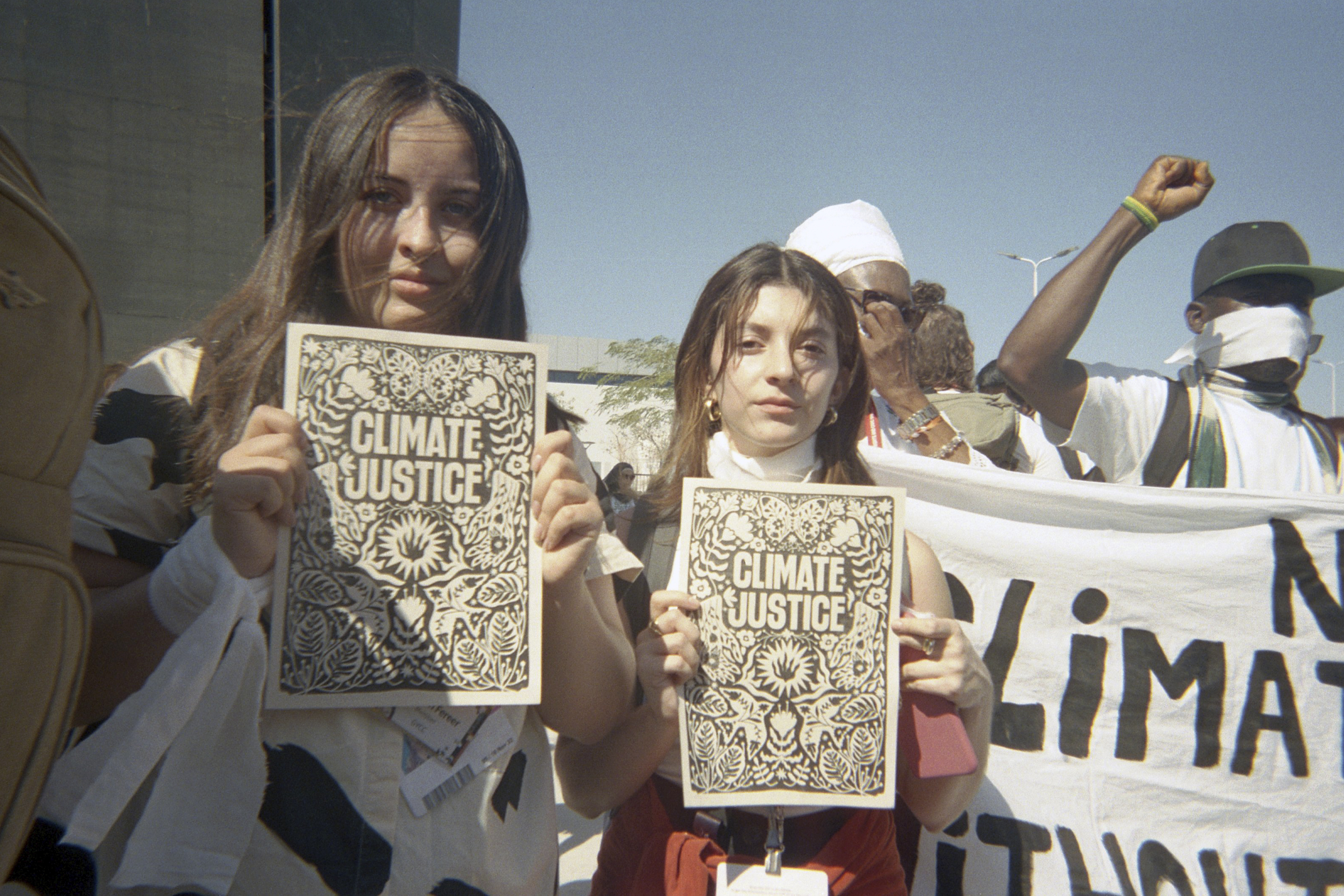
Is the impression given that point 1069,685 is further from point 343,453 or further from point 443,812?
point 343,453

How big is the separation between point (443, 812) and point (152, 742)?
38cm

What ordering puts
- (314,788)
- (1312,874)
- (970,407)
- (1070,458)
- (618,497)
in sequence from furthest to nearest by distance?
1. (1070,458)
2. (970,407)
3. (618,497)
4. (1312,874)
5. (314,788)

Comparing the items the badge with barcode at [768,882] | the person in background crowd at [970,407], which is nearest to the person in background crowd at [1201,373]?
the person in background crowd at [970,407]

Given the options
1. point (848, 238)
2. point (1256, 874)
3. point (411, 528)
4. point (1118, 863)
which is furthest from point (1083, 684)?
point (411, 528)

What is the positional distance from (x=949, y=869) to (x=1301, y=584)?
3.94ft

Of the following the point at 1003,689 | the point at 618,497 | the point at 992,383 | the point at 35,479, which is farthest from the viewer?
the point at 992,383

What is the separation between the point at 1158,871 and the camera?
202cm

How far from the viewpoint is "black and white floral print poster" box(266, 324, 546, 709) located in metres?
1.11

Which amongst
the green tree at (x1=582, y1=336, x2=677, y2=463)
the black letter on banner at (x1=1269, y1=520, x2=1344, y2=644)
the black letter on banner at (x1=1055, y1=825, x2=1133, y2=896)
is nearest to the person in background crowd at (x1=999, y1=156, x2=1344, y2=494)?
the black letter on banner at (x1=1269, y1=520, x2=1344, y2=644)

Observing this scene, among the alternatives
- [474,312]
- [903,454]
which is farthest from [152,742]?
[903,454]

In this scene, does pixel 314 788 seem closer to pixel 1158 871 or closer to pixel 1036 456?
pixel 1158 871

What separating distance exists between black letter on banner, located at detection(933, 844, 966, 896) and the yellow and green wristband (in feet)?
5.75

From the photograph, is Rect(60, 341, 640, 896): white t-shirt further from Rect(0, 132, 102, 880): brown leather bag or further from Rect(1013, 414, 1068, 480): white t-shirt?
Rect(1013, 414, 1068, 480): white t-shirt

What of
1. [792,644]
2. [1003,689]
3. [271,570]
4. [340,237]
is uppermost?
[340,237]
